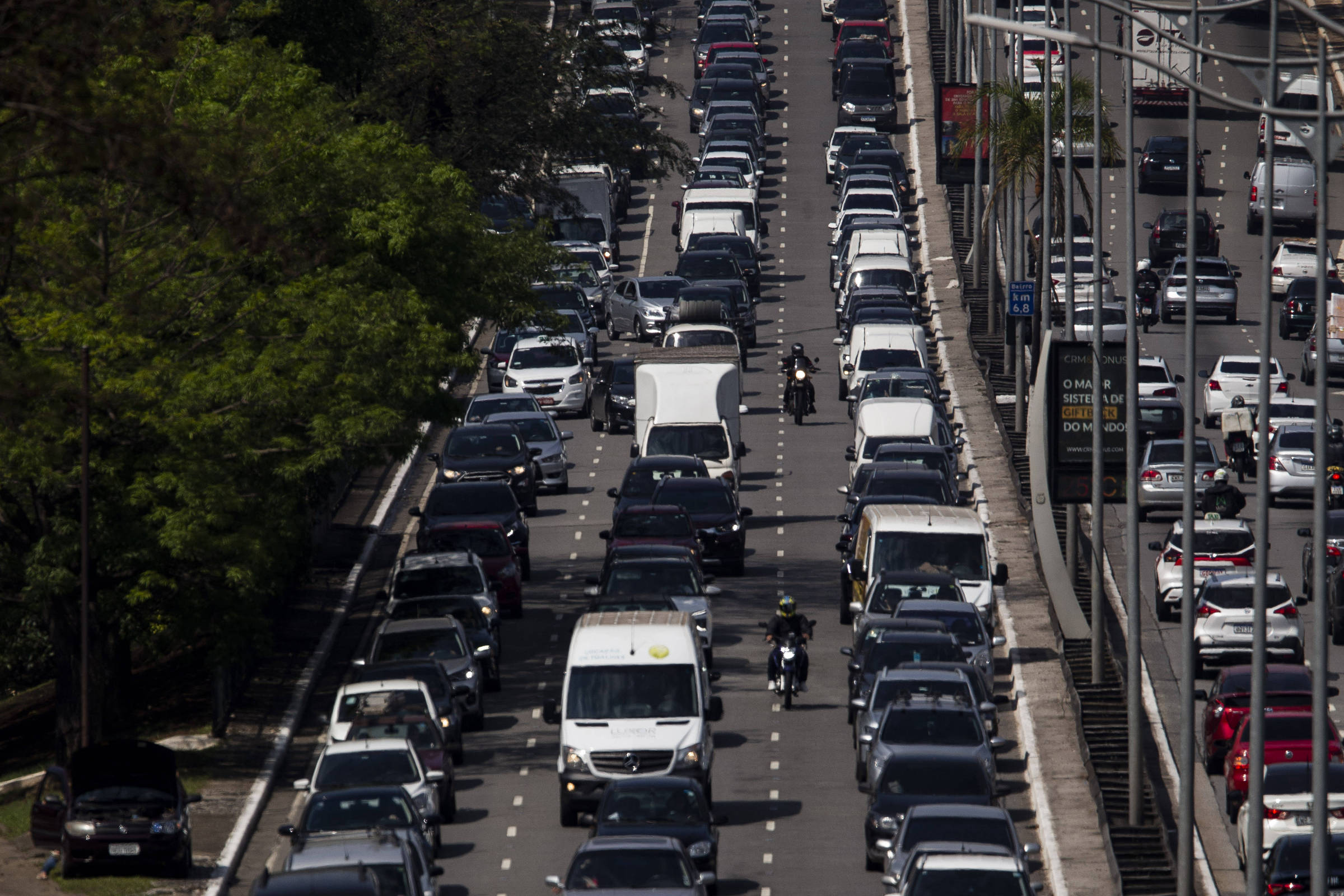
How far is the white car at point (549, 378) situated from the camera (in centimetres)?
5800

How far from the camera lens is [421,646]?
36062 millimetres

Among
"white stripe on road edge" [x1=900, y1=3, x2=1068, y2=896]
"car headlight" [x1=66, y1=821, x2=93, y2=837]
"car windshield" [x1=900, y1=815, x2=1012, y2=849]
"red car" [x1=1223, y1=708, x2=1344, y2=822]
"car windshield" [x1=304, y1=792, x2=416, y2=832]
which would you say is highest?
"car windshield" [x1=304, y1=792, x2=416, y2=832]

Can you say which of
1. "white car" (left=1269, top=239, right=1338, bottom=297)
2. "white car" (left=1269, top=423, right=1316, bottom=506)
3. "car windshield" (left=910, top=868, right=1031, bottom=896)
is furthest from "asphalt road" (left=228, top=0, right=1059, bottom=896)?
"white car" (left=1269, top=239, right=1338, bottom=297)

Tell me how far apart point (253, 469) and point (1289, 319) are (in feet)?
118

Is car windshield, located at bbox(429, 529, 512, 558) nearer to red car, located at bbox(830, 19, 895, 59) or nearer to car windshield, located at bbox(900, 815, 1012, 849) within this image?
car windshield, located at bbox(900, 815, 1012, 849)

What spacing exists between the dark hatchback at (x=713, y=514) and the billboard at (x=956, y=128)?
25807 millimetres

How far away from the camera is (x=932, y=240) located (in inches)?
3017

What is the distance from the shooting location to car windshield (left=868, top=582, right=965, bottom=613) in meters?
37.8

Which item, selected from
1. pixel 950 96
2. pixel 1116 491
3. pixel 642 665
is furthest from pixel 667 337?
pixel 642 665

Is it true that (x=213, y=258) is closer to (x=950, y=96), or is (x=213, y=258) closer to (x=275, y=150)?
(x=275, y=150)

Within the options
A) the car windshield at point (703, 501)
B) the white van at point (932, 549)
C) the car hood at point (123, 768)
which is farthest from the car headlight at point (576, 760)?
the car windshield at point (703, 501)

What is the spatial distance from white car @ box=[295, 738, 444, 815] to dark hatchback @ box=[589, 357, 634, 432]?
26.5 metres

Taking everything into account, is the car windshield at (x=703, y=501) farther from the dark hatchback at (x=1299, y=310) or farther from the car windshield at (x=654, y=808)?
the dark hatchback at (x=1299, y=310)

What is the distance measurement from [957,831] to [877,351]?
103ft
